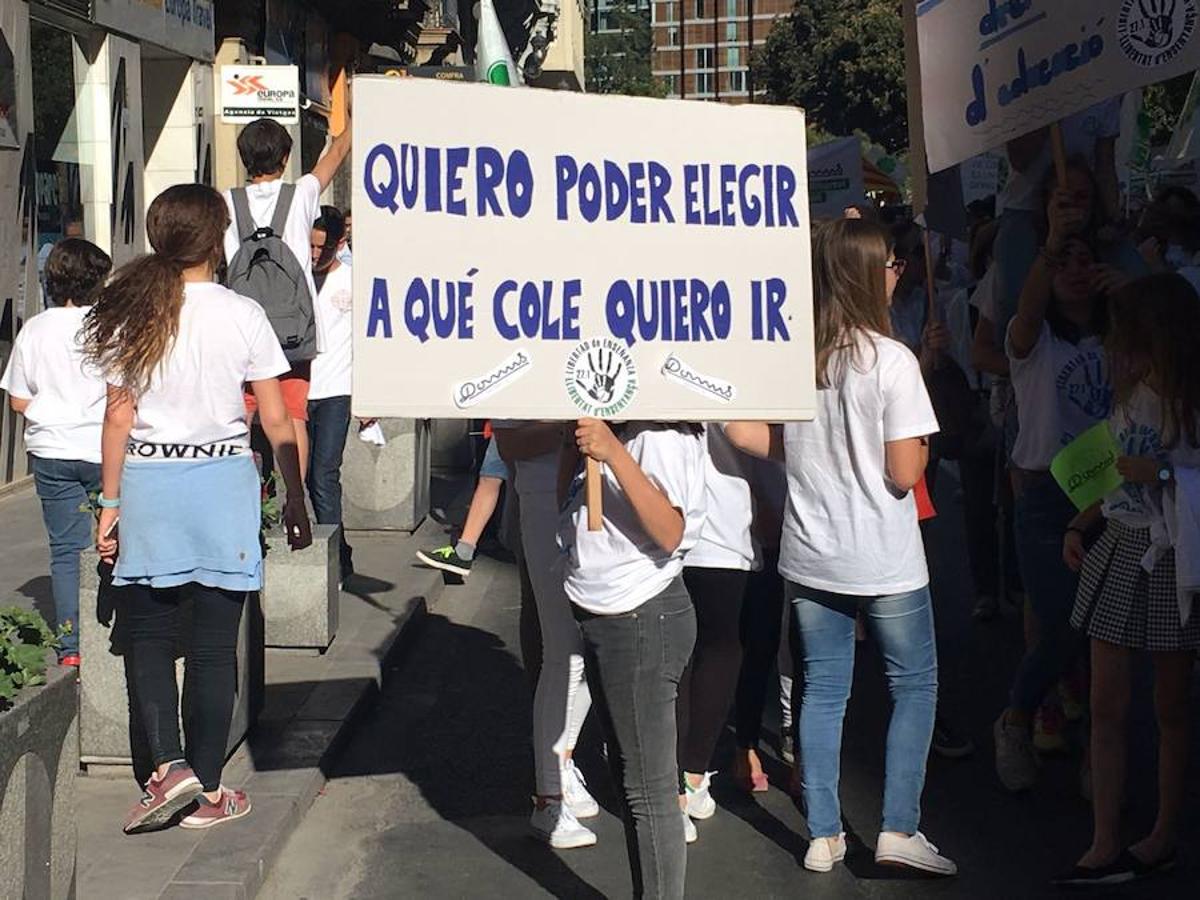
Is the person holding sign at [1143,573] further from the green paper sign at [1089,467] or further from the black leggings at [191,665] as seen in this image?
the black leggings at [191,665]

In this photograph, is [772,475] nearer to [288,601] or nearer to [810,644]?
[810,644]

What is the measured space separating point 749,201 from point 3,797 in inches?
83.0

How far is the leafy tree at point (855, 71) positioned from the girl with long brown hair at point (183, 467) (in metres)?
53.3

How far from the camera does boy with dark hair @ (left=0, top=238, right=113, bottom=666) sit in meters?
6.45

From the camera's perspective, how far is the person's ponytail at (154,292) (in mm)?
4812

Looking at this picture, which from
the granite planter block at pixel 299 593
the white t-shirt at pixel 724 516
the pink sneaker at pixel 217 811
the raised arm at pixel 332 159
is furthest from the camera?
the granite planter block at pixel 299 593

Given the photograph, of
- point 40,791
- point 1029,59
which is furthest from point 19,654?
point 1029,59

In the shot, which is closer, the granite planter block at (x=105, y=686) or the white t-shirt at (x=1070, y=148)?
the granite planter block at (x=105, y=686)

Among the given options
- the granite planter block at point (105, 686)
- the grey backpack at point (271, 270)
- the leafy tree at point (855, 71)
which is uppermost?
the leafy tree at point (855, 71)

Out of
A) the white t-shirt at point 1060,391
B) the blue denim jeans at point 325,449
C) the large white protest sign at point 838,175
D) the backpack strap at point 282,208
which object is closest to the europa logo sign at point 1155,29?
the white t-shirt at point 1060,391

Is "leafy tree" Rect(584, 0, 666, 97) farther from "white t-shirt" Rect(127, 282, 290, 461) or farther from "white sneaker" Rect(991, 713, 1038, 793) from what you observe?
"white t-shirt" Rect(127, 282, 290, 461)

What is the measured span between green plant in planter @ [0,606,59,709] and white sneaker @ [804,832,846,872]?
7.53 feet

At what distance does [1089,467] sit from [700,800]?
1587 millimetres

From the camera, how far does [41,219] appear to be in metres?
12.8
